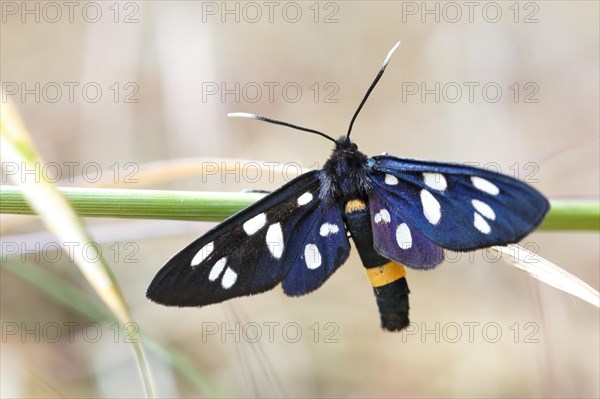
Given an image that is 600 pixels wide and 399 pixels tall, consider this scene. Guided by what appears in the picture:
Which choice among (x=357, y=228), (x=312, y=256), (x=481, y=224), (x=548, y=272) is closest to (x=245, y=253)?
(x=312, y=256)

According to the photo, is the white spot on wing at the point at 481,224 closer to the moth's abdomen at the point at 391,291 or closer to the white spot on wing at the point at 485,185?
the white spot on wing at the point at 485,185

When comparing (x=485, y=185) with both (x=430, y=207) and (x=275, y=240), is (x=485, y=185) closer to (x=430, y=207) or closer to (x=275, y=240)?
(x=430, y=207)

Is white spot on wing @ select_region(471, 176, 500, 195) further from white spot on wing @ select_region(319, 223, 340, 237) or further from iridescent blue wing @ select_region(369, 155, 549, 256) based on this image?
white spot on wing @ select_region(319, 223, 340, 237)

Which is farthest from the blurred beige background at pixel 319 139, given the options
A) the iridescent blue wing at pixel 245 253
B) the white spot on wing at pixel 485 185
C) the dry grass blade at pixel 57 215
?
the white spot on wing at pixel 485 185

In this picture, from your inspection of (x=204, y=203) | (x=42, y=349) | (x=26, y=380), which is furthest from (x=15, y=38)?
(x=204, y=203)

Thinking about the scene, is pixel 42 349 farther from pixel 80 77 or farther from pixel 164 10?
pixel 164 10

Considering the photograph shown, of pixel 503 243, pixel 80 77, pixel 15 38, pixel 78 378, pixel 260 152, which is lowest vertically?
pixel 78 378

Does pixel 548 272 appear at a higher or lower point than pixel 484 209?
lower
